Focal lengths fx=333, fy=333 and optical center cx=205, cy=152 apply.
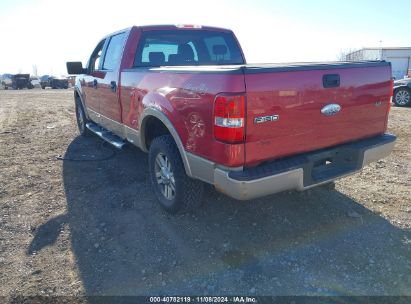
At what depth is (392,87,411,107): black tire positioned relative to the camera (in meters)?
11.6

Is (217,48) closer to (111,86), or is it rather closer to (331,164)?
(111,86)

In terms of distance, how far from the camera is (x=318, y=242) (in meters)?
3.04

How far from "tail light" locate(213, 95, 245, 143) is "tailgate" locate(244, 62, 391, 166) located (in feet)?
0.22

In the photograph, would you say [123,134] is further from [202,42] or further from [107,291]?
[107,291]

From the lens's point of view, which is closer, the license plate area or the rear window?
the license plate area

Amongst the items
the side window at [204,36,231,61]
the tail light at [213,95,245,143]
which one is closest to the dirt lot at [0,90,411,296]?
the tail light at [213,95,245,143]

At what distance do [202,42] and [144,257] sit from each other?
3132 mm

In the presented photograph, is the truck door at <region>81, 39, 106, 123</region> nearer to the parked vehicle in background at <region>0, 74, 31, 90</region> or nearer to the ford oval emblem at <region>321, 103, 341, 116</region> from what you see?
the ford oval emblem at <region>321, 103, 341, 116</region>

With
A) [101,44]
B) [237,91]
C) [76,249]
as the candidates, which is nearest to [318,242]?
[237,91]

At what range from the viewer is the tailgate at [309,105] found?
2516mm

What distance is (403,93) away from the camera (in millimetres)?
11758

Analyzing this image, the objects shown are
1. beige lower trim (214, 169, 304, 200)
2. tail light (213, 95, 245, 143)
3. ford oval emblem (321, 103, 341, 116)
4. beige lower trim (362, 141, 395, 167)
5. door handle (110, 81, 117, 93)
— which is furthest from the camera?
door handle (110, 81, 117, 93)

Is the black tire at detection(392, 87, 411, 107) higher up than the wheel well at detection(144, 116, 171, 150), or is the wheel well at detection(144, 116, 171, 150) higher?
the wheel well at detection(144, 116, 171, 150)

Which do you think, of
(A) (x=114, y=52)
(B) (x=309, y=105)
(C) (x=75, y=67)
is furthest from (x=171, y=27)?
(B) (x=309, y=105)
